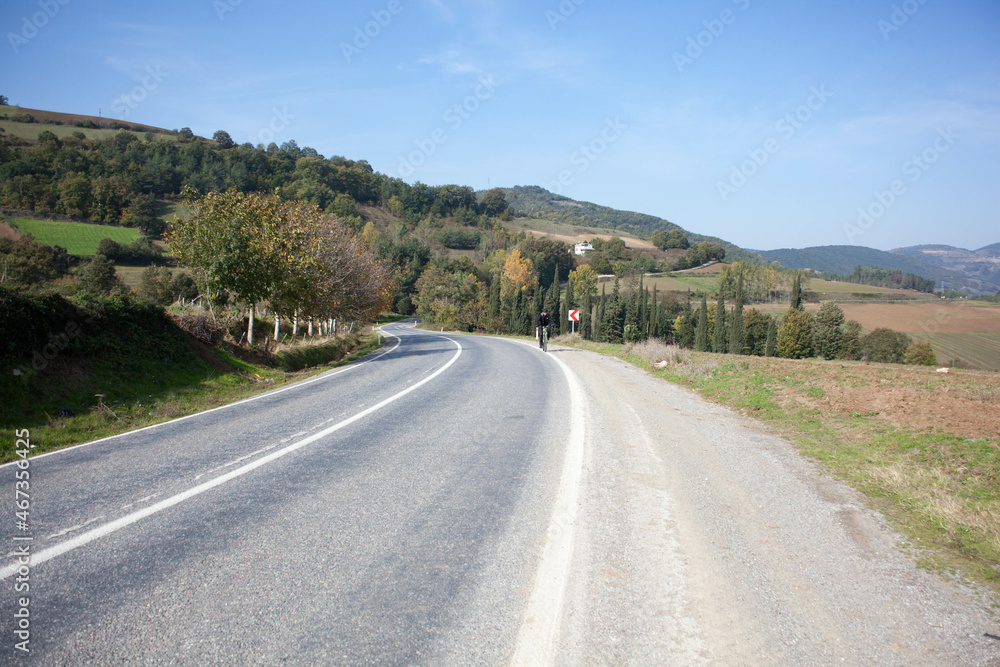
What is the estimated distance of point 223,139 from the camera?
123 meters

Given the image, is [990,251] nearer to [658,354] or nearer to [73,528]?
[658,354]

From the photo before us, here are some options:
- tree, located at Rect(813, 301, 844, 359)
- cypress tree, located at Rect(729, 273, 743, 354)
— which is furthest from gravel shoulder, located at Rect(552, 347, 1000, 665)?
cypress tree, located at Rect(729, 273, 743, 354)

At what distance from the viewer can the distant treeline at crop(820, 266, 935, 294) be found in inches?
2043

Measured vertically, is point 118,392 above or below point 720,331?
below

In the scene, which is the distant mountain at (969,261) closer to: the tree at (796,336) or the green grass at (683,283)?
the tree at (796,336)

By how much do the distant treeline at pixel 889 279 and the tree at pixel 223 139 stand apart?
129 m

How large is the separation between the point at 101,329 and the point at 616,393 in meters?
11.1

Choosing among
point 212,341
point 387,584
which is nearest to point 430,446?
point 387,584

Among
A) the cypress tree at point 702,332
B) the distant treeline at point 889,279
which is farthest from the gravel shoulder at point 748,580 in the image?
the cypress tree at point 702,332

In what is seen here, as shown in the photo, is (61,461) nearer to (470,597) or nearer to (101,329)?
(470,597)

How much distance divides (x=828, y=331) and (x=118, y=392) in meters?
66.0

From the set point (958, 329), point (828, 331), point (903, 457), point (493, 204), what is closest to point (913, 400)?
point (903, 457)

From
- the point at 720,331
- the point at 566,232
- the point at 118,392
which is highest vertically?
the point at 566,232

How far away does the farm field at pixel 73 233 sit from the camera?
33188 mm
